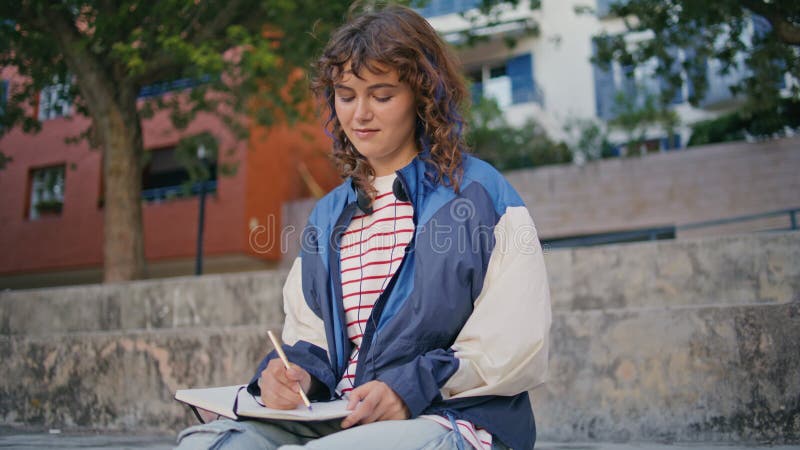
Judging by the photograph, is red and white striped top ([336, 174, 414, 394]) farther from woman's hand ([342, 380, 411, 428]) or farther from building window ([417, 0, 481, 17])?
building window ([417, 0, 481, 17])

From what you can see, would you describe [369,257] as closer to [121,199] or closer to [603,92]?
Answer: [121,199]

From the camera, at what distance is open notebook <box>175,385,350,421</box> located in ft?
5.09

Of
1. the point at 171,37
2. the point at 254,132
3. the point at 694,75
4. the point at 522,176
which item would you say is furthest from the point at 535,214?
the point at 171,37

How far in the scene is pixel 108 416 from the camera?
4.48m

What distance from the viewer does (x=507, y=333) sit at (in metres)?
1.61

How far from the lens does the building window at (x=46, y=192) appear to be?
17000 mm

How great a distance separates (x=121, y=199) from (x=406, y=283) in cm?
831

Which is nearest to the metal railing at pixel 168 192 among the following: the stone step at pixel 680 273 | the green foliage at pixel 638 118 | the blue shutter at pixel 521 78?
the blue shutter at pixel 521 78

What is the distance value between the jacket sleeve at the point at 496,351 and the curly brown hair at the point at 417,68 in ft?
1.02

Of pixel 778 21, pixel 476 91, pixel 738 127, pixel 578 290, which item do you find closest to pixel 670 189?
pixel 738 127

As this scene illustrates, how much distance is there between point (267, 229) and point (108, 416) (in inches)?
431

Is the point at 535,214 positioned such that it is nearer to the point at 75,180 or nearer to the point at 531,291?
the point at 75,180

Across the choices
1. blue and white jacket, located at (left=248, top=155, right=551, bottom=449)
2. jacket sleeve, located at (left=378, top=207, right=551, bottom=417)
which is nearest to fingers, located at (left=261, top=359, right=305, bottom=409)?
blue and white jacket, located at (left=248, top=155, right=551, bottom=449)

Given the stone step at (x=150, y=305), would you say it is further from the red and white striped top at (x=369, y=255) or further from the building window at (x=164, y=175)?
the building window at (x=164, y=175)
